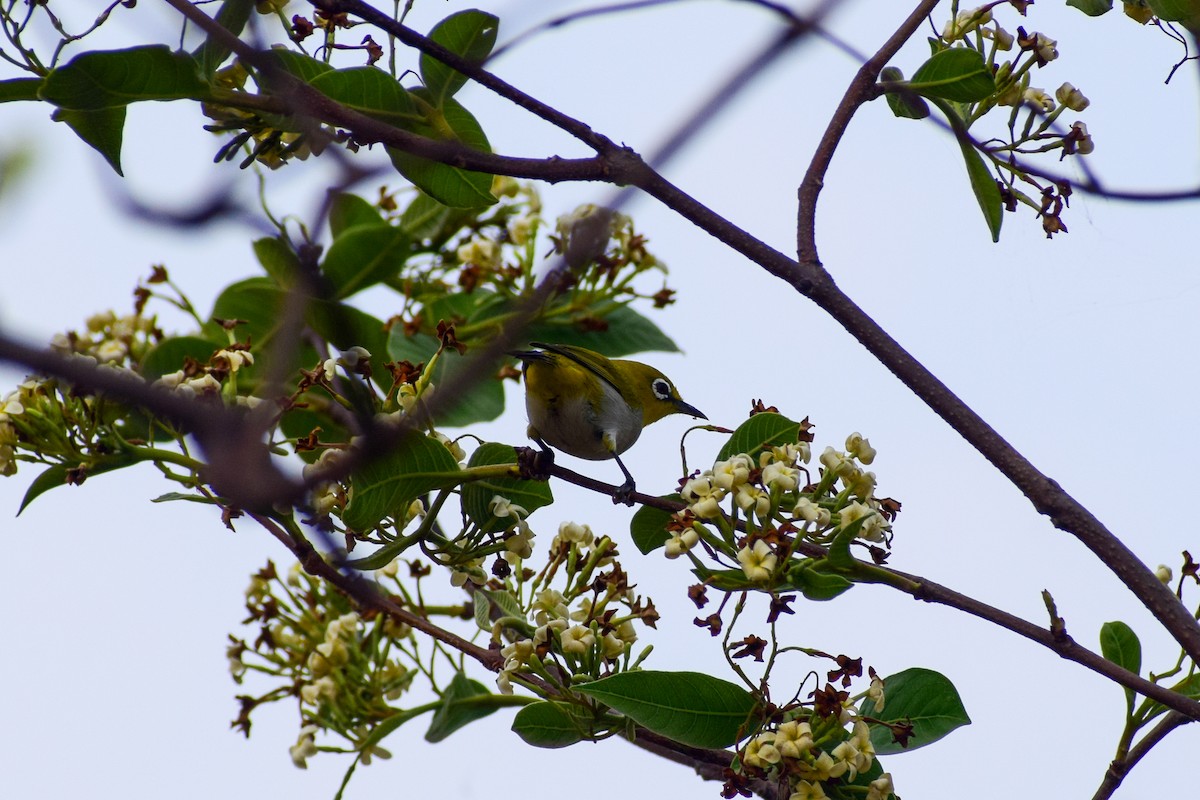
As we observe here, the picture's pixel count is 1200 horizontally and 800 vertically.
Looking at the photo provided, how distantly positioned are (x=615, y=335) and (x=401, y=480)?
1922mm

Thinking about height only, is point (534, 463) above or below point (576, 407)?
below

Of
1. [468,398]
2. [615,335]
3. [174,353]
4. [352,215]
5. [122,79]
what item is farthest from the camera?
[352,215]

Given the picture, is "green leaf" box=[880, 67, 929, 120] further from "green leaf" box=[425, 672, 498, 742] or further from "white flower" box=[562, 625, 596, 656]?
"green leaf" box=[425, 672, 498, 742]

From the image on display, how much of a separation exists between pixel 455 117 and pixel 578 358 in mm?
1792

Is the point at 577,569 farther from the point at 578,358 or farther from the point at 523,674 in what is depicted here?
the point at 578,358

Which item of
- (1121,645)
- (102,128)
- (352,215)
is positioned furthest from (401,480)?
(352,215)

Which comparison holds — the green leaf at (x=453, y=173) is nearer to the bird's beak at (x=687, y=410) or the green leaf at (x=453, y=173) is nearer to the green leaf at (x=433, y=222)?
the green leaf at (x=433, y=222)

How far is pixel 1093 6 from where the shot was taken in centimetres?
284

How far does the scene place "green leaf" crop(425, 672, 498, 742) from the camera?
320cm

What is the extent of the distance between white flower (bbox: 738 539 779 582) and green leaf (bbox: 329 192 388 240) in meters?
2.53

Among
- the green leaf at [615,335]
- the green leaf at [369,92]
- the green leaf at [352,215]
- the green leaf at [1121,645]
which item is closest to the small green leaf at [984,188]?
the green leaf at [1121,645]

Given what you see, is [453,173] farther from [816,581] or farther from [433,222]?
[433,222]

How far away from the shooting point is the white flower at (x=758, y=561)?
232cm

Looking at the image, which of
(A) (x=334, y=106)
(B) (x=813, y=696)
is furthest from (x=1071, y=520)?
(A) (x=334, y=106)
